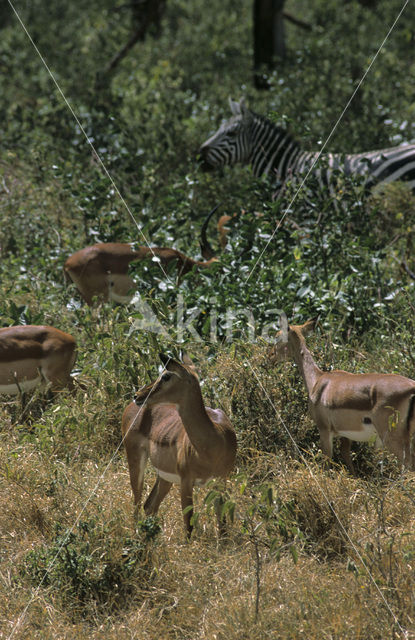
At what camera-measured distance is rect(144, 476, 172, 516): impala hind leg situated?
4.86 m

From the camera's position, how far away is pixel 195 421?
14.6 ft

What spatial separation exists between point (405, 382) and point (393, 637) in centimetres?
161

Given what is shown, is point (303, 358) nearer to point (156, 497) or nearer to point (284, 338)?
point (284, 338)

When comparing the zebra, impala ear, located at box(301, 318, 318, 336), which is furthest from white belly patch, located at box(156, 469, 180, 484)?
the zebra

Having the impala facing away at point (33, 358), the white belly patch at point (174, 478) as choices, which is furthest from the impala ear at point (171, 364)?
the impala facing away at point (33, 358)

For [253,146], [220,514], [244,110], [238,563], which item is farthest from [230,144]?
[238,563]

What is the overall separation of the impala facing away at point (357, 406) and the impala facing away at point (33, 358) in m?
1.74

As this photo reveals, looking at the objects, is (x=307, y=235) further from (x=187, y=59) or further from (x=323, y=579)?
(x=187, y=59)

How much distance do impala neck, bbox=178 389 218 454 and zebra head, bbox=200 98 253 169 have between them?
6258 millimetres

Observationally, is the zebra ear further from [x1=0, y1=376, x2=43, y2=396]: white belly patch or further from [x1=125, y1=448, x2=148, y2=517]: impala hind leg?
[x1=125, y1=448, x2=148, y2=517]: impala hind leg

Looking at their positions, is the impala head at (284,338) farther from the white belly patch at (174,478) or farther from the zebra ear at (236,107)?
the zebra ear at (236,107)

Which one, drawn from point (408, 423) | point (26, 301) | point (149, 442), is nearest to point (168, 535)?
point (149, 442)

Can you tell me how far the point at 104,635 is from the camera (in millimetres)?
4082

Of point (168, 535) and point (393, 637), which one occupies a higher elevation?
point (393, 637)
